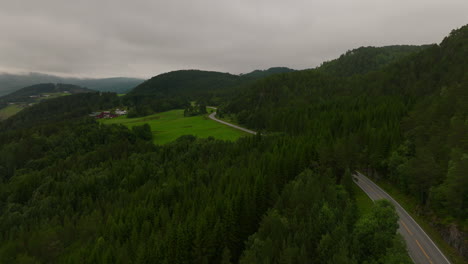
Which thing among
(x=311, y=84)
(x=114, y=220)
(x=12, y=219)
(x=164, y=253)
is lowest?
(x=12, y=219)

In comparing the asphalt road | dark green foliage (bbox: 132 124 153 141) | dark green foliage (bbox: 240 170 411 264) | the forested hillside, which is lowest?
dark green foliage (bbox: 132 124 153 141)

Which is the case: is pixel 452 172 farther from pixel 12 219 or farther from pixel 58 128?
pixel 58 128

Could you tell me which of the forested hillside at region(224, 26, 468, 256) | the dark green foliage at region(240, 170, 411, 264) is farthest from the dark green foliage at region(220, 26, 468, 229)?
the dark green foliage at region(240, 170, 411, 264)

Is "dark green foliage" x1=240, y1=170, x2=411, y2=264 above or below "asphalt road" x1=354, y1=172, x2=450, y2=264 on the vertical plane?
above

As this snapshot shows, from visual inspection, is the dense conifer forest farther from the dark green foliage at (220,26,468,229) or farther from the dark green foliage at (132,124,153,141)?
the dark green foliage at (132,124,153,141)

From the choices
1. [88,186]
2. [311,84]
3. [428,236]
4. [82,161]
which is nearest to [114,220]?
[88,186]

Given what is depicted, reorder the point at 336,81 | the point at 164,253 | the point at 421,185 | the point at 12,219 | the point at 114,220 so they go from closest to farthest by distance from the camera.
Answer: the point at 164,253, the point at 421,185, the point at 114,220, the point at 12,219, the point at 336,81

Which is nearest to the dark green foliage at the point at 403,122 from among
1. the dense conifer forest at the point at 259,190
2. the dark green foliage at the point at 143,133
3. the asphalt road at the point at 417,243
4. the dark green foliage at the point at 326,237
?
the dense conifer forest at the point at 259,190
